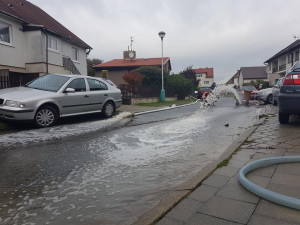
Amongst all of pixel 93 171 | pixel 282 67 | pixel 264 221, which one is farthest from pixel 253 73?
pixel 264 221

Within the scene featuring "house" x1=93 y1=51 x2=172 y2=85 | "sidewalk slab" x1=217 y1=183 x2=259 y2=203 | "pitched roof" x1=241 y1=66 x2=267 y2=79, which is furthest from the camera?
"pitched roof" x1=241 y1=66 x2=267 y2=79

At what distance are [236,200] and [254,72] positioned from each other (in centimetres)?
7991

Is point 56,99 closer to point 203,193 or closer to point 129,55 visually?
point 203,193

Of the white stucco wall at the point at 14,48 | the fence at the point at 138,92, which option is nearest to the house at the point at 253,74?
the fence at the point at 138,92

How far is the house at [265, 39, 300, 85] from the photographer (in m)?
39.5

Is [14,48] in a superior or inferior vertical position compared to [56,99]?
superior

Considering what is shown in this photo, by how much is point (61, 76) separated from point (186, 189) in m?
7.21

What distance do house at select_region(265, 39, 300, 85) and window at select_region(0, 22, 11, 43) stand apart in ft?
118

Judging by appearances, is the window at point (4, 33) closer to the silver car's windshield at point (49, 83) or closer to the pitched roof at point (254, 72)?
the silver car's windshield at point (49, 83)

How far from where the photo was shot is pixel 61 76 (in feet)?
28.8

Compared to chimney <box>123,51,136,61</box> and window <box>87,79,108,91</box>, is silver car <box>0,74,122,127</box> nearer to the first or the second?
window <box>87,79,108,91</box>

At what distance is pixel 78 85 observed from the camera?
349 inches

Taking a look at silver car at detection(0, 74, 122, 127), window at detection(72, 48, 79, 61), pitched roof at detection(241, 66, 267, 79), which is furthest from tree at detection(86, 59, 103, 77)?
pitched roof at detection(241, 66, 267, 79)

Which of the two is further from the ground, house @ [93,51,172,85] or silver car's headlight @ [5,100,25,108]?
house @ [93,51,172,85]
